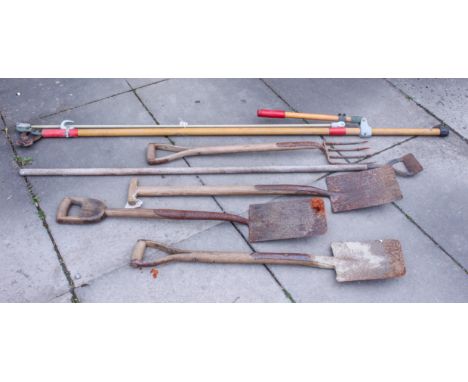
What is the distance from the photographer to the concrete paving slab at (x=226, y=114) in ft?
12.4

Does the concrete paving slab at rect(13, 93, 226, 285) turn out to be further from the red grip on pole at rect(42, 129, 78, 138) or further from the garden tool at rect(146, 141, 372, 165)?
the garden tool at rect(146, 141, 372, 165)

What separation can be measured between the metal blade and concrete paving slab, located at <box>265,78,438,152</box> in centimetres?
145

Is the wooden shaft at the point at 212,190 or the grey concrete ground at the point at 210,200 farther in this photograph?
the wooden shaft at the point at 212,190

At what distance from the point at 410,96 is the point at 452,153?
2.74ft

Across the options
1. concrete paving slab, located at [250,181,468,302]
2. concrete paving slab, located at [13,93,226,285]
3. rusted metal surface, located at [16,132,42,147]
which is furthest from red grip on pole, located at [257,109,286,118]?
rusted metal surface, located at [16,132,42,147]

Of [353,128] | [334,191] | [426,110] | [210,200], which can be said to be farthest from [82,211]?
[426,110]

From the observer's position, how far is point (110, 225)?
3445 mm

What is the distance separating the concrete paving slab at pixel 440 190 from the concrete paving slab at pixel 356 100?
0.35m

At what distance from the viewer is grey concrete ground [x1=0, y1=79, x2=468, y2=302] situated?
3148 millimetres

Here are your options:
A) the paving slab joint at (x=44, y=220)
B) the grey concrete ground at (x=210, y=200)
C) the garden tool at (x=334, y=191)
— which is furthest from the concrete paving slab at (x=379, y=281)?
the paving slab joint at (x=44, y=220)

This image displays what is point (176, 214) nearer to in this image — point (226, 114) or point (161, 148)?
point (161, 148)

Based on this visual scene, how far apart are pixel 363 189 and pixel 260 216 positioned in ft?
2.77

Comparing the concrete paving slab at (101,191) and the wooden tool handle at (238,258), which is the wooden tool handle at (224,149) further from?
the wooden tool handle at (238,258)

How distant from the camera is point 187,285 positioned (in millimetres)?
3148
